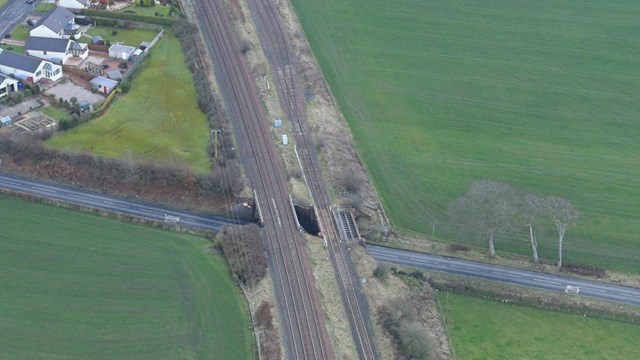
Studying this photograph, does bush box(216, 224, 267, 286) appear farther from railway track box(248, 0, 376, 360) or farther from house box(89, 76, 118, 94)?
house box(89, 76, 118, 94)

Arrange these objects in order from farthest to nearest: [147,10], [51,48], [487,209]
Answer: [147,10] < [51,48] < [487,209]

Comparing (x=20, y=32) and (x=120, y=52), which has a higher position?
(x=120, y=52)

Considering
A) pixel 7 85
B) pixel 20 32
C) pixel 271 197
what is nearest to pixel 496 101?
pixel 271 197

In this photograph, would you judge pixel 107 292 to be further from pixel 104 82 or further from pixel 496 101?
pixel 496 101

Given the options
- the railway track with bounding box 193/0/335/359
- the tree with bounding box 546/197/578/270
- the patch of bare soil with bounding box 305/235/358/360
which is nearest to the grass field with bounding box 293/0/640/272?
the tree with bounding box 546/197/578/270

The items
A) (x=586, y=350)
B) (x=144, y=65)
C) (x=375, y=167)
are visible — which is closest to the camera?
(x=586, y=350)

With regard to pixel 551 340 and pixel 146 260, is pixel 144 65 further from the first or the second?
pixel 551 340

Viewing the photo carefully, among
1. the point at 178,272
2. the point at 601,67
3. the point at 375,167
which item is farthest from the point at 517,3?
the point at 178,272
